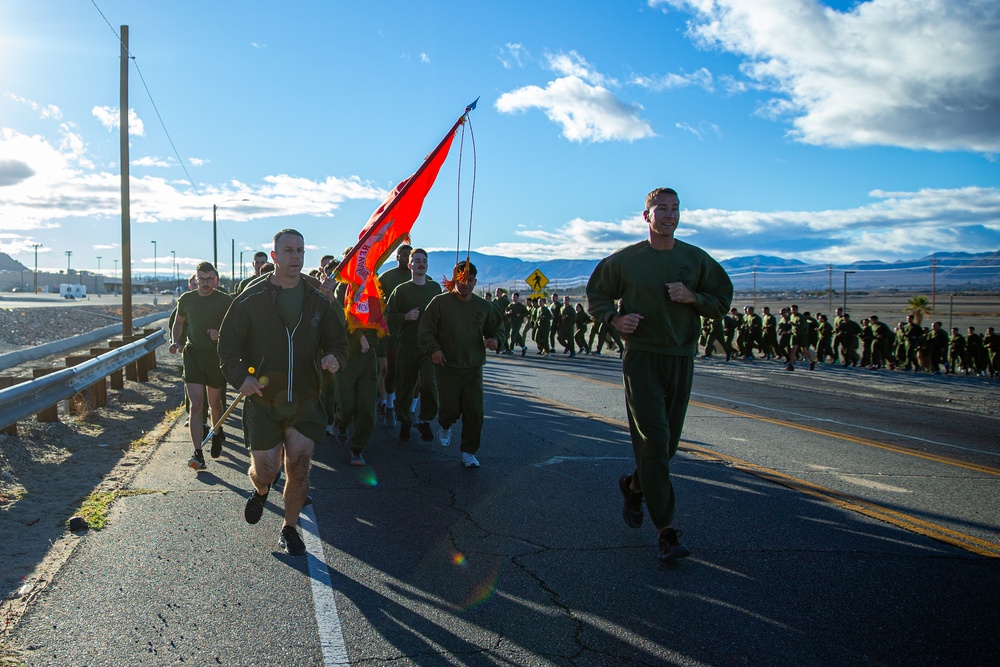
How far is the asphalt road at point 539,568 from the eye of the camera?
3.72 metres

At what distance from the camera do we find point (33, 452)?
314 inches

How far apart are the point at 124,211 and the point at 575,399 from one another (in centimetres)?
1105

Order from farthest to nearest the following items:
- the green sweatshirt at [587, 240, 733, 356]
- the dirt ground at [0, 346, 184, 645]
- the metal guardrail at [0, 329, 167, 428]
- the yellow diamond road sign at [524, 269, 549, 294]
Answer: the yellow diamond road sign at [524, 269, 549, 294] → the metal guardrail at [0, 329, 167, 428] → the green sweatshirt at [587, 240, 733, 356] → the dirt ground at [0, 346, 184, 645]

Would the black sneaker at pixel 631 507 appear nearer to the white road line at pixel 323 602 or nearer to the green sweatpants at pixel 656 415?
the green sweatpants at pixel 656 415

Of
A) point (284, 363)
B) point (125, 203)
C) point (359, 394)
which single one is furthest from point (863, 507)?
point (125, 203)

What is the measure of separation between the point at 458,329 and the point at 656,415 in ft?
10.1

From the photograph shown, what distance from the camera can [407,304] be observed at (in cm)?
946

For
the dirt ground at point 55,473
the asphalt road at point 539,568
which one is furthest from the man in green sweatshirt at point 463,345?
the dirt ground at point 55,473

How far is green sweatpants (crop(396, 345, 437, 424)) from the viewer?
29.8 ft

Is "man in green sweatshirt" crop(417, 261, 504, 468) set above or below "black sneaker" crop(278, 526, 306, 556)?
above

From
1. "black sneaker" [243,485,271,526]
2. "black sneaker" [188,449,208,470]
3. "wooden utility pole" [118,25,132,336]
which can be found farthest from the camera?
"wooden utility pole" [118,25,132,336]

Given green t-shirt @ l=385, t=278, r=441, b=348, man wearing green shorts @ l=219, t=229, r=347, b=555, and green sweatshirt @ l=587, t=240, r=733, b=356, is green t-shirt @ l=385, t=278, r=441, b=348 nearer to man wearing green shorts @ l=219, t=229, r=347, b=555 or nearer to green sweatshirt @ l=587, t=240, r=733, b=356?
man wearing green shorts @ l=219, t=229, r=347, b=555

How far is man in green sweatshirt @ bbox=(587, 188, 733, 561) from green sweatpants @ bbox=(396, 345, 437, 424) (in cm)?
400

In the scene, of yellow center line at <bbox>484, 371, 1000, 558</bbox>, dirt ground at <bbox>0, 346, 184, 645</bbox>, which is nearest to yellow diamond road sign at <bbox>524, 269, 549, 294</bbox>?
dirt ground at <bbox>0, 346, 184, 645</bbox>
